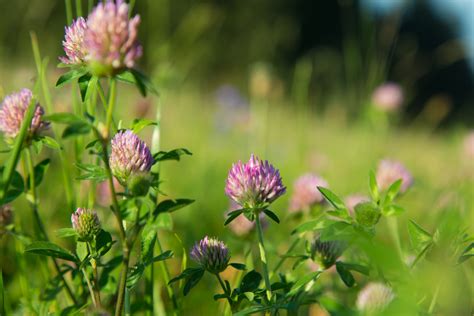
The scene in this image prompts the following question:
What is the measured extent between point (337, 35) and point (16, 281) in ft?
69.2

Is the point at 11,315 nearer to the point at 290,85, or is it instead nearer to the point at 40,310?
the point at 40,310

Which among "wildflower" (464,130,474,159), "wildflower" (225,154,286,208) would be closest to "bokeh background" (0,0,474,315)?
"wildflower" (464,130,474,159)

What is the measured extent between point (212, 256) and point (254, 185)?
0.36ft

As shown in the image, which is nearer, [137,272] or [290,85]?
[137,272]

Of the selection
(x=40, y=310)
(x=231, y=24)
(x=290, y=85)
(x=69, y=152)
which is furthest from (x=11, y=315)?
(x=231, y=24)

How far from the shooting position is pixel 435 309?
30.8 inches

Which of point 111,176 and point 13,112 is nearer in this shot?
point 111,176

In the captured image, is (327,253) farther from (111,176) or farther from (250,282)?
(111,176)

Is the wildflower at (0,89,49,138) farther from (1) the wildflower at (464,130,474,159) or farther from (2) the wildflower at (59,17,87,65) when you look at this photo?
(1) the wildflower at (464,130,474,159)

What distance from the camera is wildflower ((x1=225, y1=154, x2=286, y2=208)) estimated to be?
0.71m

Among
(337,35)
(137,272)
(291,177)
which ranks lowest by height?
(291,177)

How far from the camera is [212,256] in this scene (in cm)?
74

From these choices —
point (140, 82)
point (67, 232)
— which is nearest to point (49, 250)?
point (67, 232)

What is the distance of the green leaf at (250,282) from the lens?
73cm
